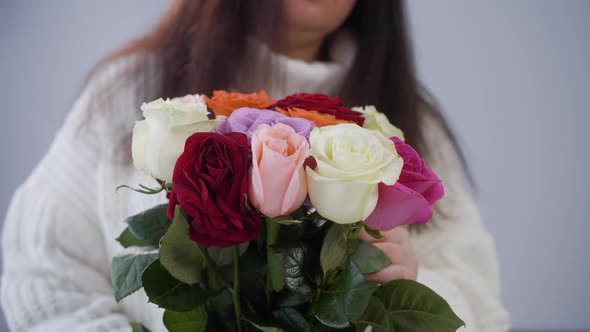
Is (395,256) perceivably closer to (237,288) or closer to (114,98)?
(237,288)

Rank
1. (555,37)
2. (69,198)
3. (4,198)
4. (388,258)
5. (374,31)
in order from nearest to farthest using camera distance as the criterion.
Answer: (388,258) → (69,198) → (374,31) → (4,198) → (555,37)

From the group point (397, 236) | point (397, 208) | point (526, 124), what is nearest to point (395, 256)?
point (397, 236)

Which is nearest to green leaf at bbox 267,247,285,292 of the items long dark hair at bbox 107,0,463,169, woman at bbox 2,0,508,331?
woman at bbox 2,0,508,331

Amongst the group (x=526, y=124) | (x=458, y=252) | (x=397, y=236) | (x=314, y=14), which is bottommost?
(x=526, y=124)

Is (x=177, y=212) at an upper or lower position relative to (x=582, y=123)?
upper

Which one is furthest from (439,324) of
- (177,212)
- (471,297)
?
(471,297)

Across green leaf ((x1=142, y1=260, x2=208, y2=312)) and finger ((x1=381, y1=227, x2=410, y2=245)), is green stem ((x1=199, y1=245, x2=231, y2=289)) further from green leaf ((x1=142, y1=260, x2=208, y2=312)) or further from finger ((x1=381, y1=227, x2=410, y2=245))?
finger ((x1=381, y1=227, x2=410, y2=245))

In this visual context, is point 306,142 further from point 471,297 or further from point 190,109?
point 471,297

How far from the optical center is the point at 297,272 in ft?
0.98

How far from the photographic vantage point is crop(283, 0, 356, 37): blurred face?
2.00ft

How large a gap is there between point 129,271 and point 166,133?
0.33 ft

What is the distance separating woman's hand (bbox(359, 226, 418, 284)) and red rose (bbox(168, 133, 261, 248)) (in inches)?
5.1

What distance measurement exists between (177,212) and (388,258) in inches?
6.8

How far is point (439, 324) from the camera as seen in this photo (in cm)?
32
